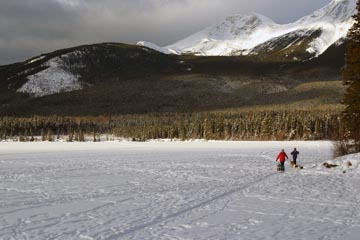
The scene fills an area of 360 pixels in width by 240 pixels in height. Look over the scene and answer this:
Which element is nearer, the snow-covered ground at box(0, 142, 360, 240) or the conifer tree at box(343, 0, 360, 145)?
the snow-covered ground at box(0, 142, 360, 240)

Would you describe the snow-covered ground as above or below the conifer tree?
below

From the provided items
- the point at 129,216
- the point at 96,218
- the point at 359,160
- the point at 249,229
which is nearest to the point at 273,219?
the point at 249,229

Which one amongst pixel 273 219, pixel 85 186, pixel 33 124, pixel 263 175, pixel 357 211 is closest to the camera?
pixel 273 219

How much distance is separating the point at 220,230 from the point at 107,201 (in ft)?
23.9

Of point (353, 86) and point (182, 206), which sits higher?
point (353, 86)

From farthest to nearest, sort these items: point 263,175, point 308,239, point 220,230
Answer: point 263,175, point 220,230, point 308,239

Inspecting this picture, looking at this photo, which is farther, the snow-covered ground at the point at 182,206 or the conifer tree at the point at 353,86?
the conifer tree at the point at 353,86

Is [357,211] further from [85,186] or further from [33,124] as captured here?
[33,124]

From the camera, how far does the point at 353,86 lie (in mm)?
35469

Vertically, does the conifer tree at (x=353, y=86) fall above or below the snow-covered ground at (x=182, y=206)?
Result: above

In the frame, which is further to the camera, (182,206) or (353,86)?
(353,86)

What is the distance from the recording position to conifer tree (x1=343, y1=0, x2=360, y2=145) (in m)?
35.1

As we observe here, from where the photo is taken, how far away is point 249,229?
14.2 m

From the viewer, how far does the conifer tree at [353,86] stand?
35.1m
